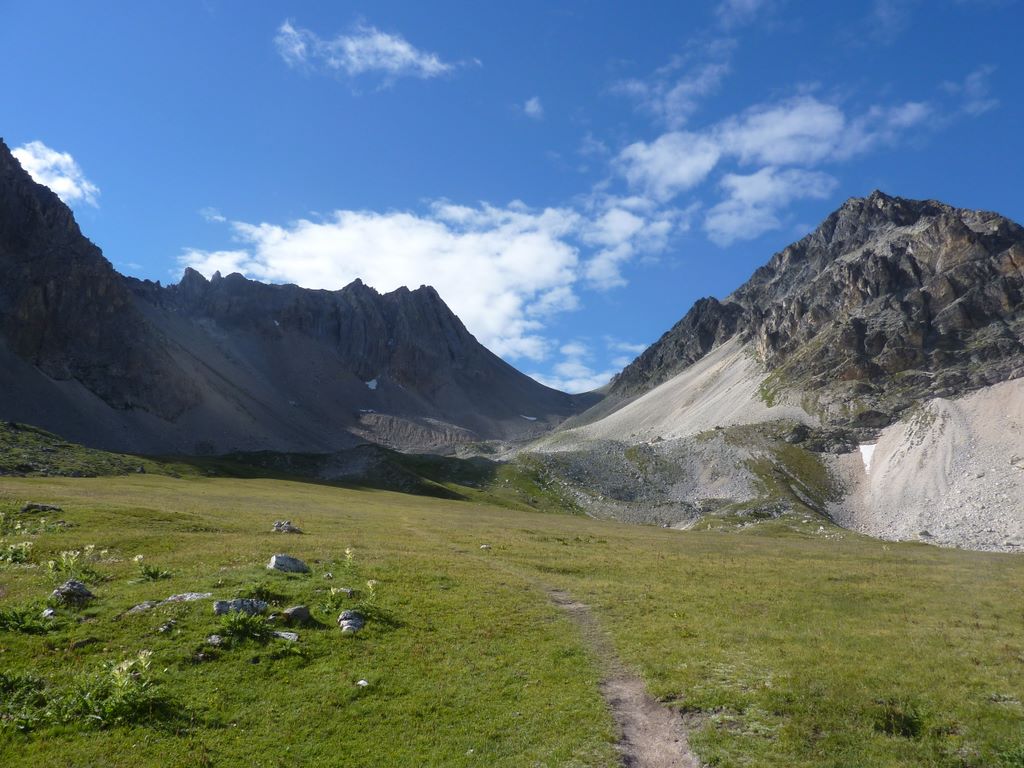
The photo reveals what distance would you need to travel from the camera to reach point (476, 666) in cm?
2055

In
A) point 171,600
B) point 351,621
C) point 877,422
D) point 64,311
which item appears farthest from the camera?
point 64,311

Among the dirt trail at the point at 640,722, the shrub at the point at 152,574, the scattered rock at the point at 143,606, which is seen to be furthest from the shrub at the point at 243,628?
the dirt trail at the point at 640,722

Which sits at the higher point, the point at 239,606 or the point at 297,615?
the point at 239,606

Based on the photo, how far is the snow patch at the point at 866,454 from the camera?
129312 millimetres

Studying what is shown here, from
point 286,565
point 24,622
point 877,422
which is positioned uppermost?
point 877,422

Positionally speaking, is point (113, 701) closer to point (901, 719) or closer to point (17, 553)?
point (17, 553)

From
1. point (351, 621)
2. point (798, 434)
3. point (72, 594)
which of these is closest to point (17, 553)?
point (72, 594)

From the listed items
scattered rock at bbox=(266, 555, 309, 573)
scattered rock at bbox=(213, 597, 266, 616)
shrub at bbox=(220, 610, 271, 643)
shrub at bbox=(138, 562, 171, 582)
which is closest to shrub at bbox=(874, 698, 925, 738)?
shrub at bbox=(220, 610, 271, 643)

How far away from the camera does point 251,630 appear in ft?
68.8

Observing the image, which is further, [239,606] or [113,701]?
[239,606]

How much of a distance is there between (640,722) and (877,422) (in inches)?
5760

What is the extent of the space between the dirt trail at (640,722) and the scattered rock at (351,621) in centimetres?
829

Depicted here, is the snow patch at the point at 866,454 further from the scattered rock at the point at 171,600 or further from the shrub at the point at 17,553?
the shrub at the point at 17,553

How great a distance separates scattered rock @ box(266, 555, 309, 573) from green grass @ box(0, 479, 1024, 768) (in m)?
0.76
